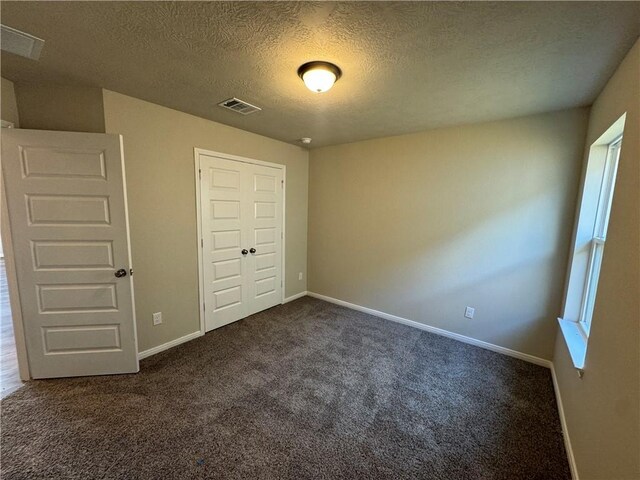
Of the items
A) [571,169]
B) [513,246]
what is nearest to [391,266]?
[513,246]

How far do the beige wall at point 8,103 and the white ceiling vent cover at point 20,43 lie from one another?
22.8 inches

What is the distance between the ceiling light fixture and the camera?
1.62 metres

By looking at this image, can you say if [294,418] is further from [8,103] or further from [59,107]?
[8,103]

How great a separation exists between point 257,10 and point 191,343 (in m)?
2.93

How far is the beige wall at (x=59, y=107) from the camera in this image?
2.03m

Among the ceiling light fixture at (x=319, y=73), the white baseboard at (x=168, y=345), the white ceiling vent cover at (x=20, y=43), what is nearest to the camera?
the white ceiling vent cover at (x=20, y=43)

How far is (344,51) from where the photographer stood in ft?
4.94

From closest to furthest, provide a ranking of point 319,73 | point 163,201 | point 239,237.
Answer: point 319,73, point 163,201, point 239,237

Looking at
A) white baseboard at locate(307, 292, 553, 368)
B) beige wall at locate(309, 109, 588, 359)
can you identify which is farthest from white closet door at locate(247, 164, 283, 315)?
white baseboard at locate(307, 292, 553, 368)

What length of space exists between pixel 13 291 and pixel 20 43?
5.71 ft

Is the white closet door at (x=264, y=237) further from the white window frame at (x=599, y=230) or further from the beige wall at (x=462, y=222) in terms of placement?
the white window frame at (x=599, y=230)

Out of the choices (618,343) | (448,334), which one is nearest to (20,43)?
(618,343)

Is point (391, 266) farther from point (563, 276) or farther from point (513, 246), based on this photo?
point (563, 276)

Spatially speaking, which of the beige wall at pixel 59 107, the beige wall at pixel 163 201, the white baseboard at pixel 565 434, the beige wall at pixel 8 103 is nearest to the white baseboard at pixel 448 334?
the white baseboard at pixel 565 434
